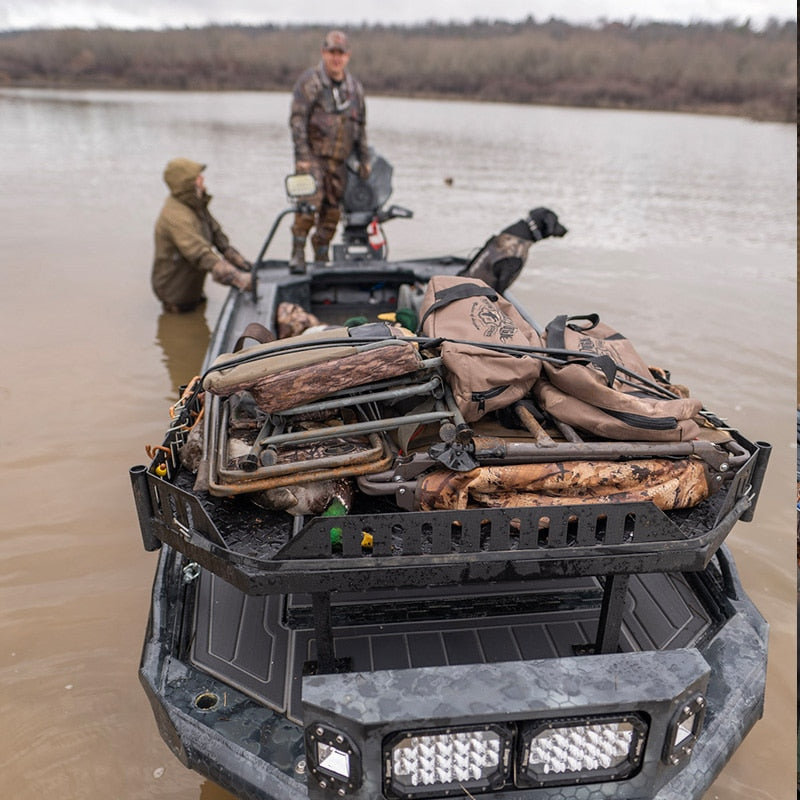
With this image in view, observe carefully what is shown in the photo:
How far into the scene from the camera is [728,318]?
319 inches

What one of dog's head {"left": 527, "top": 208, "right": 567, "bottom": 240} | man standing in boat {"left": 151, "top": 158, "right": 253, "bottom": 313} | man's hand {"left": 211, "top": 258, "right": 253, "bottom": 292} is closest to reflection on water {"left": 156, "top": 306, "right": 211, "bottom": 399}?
man standing in boat {"left": 151, "top": 158, "right": 253, "bottom": 313}

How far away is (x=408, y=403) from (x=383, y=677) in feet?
3.27

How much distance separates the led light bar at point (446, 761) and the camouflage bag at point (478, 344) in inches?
39.3

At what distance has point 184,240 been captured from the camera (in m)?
6.57

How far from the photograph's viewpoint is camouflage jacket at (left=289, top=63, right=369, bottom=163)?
6883 mm

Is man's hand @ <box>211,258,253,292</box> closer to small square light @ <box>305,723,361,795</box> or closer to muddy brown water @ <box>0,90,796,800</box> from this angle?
muddy brown water @ <box>0,90,796,800</box>

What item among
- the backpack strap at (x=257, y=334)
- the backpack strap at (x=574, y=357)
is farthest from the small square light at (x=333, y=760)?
the backpack strap at (x=257, y=334)

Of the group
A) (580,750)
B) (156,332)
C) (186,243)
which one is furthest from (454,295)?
(156,332)

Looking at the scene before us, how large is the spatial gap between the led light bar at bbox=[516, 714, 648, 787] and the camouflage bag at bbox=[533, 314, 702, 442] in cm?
89

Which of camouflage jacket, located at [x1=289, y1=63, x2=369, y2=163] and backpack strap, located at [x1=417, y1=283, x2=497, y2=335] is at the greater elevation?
camouflage jacket, located at [x1=289, y1=63, x2=369, y2=163]

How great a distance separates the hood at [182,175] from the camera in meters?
6.63

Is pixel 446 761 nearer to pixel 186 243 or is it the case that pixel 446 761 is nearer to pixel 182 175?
pixel 186 243

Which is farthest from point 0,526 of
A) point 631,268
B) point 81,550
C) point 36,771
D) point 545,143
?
point 545,143

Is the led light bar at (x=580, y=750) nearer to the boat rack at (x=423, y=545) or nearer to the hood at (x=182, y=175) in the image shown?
the boat rack at (x=423, y=545)
